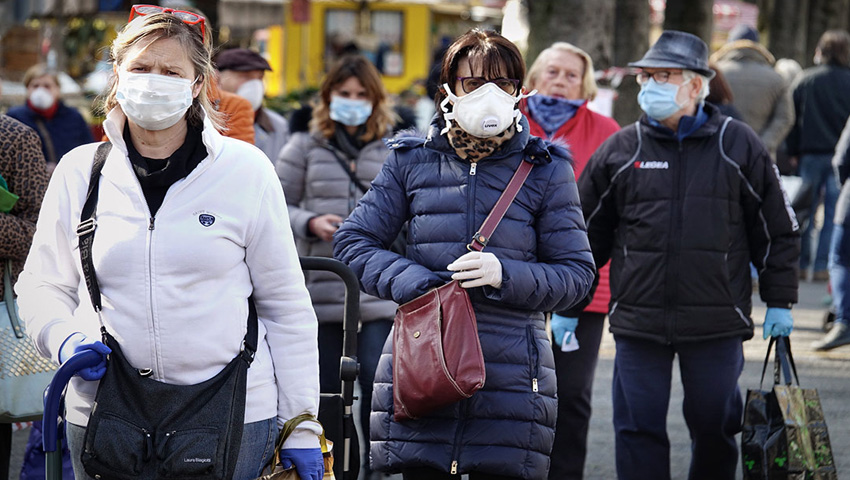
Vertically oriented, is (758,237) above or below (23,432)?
above

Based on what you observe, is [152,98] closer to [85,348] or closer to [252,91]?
Result: [85,348]

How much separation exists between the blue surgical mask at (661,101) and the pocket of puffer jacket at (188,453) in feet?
9.74

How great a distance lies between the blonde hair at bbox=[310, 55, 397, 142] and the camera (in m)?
6.21

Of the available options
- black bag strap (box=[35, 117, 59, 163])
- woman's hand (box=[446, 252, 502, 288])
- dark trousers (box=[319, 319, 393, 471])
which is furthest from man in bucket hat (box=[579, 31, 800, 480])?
black bag strap (box=[35, 117, 59, 163])

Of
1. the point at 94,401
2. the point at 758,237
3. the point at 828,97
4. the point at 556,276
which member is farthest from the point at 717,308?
the point at 828,97

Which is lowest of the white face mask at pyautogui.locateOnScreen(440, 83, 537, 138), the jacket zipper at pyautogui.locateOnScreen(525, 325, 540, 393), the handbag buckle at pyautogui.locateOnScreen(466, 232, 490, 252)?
the jacket zipper at pyautogui.locateOnScreen(525, 325, 540, 393)

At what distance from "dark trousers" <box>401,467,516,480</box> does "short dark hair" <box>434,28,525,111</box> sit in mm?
1270

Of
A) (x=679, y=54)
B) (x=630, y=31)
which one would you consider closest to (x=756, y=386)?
(x=679, y=54)

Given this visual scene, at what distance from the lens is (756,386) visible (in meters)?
8.31

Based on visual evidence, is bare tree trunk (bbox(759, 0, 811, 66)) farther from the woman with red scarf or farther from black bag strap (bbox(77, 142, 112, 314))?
black bag strap (bbox(77, 142, 112, 314))

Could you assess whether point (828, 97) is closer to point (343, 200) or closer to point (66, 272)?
point (343, 200)

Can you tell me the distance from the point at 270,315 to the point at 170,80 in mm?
664

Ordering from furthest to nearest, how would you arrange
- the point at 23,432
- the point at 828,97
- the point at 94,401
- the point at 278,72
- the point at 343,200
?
1. the point at 278,72
2. the point at 828,97
3. the point at 23,432
4. the point at 343,200
5. the point at 94,401

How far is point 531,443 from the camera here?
3979 millimetres
